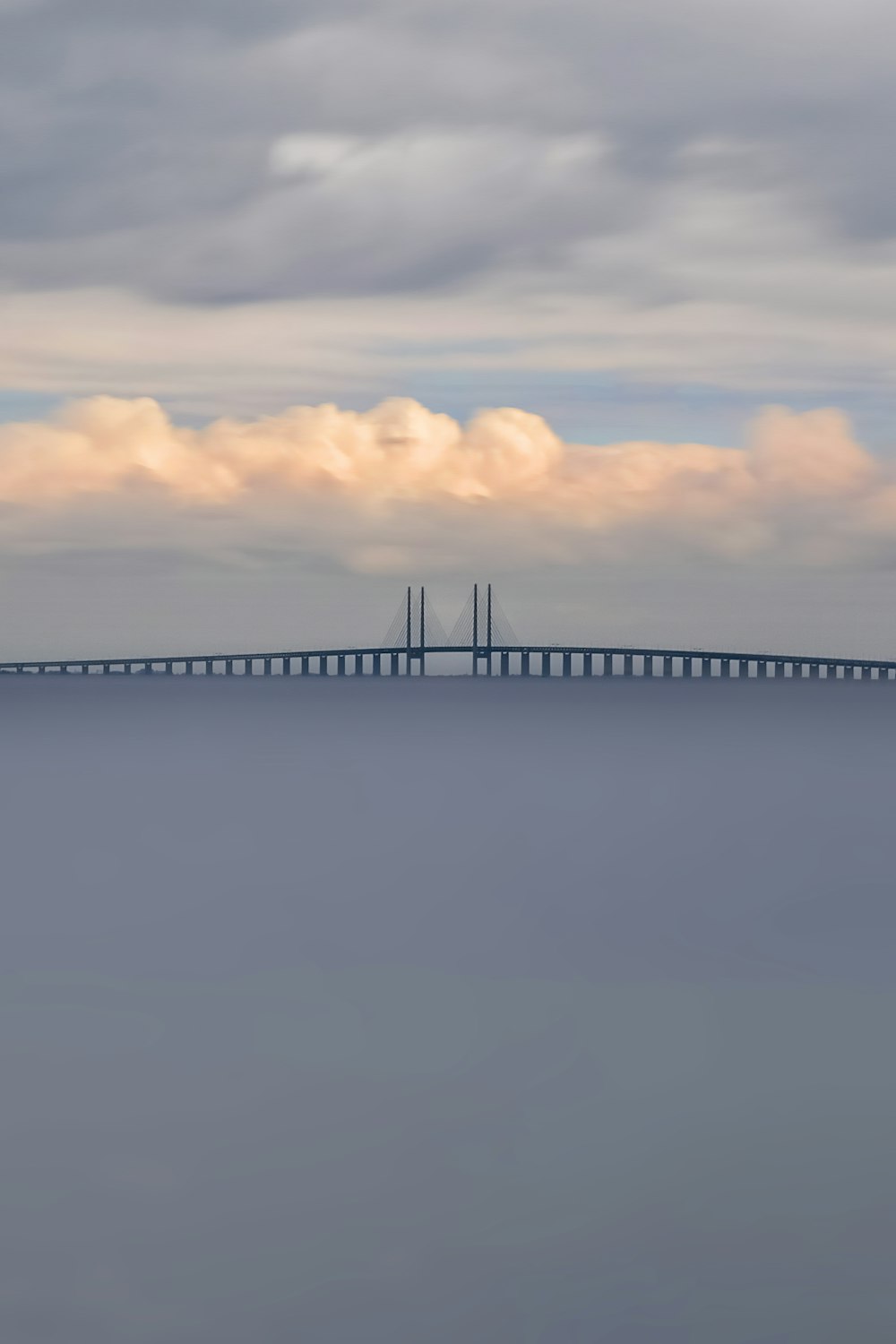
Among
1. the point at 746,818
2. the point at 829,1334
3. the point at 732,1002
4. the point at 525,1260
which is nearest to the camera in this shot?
the point at 829,1334

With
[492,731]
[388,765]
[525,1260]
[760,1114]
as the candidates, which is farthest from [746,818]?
[492,731]

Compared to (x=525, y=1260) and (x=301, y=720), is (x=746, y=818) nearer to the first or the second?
(x=525, y=1260)

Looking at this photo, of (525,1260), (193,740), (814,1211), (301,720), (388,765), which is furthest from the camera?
(301,720)

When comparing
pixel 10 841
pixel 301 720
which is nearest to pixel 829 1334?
pixel 10 841

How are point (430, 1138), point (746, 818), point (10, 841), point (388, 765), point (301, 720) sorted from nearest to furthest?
point (430, 1138) < point (10, 841) < point (746, 818) < point (388, 765) < point (301, 720)

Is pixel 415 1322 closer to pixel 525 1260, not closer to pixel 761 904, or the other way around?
pixel 525 1260

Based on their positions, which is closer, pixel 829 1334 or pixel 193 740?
pixel 829 1334
